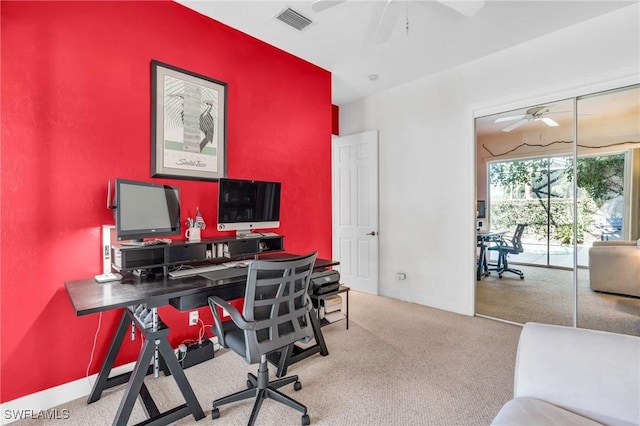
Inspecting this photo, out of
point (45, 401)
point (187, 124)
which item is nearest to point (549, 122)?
point (187, 124)

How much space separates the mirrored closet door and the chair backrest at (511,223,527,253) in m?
0.01

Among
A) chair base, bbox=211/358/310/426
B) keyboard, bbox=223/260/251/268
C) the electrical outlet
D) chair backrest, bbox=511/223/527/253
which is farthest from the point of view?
chair backrest, bbox=511/223/527/253

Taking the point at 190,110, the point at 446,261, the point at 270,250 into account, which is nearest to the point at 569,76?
the point at 446,261

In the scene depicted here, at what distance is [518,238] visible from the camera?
3.49 meters

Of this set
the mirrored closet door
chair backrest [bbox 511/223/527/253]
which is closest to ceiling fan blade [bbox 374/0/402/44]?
the mirrored closet door

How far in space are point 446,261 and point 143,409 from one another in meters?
3.28

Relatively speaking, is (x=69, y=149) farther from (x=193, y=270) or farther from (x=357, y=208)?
(x=357, y=208)

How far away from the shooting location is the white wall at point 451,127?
9.09 feet

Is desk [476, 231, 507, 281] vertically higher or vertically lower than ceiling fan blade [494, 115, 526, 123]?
lower

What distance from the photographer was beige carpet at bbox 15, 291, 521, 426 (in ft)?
6.15

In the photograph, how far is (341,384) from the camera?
7.25 ft

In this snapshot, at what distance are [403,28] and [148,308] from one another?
3.08 meters

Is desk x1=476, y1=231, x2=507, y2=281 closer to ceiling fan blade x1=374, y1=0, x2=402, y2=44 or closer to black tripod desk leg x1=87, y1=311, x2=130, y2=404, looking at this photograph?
ceiling fan blade x1=374, y1=0, x2=402, y2=44

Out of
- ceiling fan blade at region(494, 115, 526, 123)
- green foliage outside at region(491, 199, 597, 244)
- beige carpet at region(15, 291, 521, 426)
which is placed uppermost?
ceiling fan blade at region(494, 115, 526, 123)
